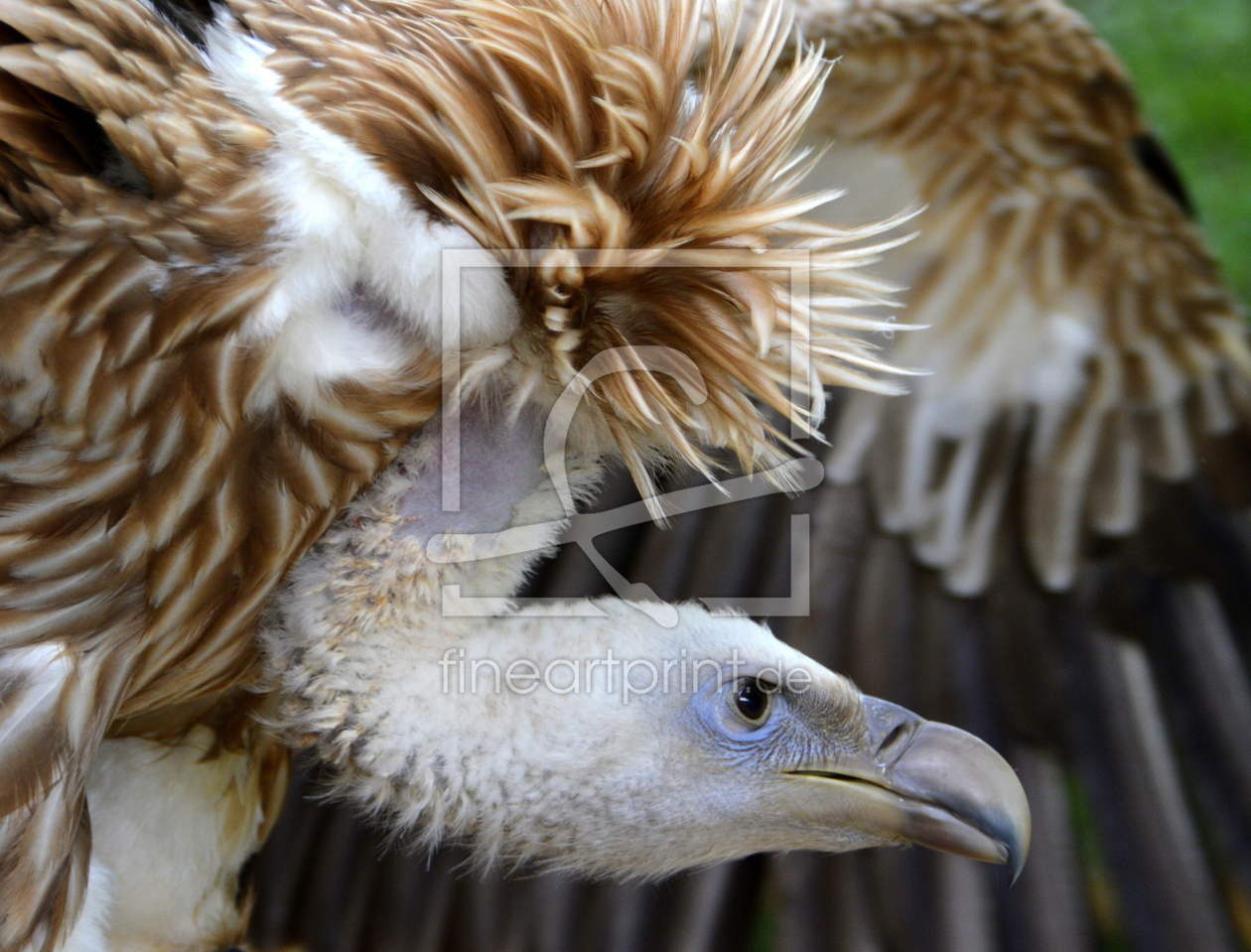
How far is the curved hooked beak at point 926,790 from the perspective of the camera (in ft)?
3.91

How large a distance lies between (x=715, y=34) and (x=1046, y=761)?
109 centimetres

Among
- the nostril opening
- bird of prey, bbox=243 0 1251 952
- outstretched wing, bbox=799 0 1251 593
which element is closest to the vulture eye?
the nostril opening

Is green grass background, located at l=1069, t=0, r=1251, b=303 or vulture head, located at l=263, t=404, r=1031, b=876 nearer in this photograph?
vulture head, located at l=263, t=404, r=1031, b=876

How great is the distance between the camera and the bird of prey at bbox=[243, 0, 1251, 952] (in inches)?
63.7

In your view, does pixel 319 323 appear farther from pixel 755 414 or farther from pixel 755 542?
pixel 755 542

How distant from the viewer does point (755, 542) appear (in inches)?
72.5

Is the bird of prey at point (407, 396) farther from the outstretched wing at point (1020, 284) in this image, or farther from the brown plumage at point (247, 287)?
the outstretched wing at point (1020, 284)

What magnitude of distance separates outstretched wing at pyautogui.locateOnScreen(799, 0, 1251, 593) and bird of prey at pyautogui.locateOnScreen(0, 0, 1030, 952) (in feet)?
1.93

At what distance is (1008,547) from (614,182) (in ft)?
3.35

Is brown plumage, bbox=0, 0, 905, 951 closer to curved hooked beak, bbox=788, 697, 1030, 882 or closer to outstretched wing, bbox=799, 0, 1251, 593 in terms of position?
curved hooked beak, bbox=788, 697, 1030, 882

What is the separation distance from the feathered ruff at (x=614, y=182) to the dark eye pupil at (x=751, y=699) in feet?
0.85

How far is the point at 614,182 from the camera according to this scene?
3.44ft

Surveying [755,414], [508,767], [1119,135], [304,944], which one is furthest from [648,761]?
[1119,135]

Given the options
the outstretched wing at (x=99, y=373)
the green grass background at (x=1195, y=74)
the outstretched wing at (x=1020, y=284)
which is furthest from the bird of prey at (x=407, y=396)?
the green grass background at (x=1195, y=74)
